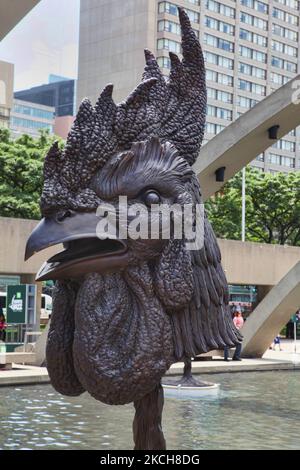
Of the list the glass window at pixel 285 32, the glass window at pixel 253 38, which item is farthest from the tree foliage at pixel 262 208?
the glass window at pixel 285 32

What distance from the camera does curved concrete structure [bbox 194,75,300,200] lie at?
54.6 feet

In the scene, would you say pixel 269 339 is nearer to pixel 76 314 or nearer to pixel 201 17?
pixel 76 314

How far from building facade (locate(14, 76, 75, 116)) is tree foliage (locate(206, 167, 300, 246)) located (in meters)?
118

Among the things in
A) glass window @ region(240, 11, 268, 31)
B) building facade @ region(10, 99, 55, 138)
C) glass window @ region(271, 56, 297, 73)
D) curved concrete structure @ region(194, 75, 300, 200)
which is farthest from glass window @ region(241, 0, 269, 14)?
curved concrete structure @ region(194, 75, 300, 200)

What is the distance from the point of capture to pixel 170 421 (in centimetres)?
1043

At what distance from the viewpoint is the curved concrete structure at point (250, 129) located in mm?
16641

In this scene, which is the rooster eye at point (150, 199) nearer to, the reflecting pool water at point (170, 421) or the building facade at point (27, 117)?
the reflecting pool water at point (170, 421)

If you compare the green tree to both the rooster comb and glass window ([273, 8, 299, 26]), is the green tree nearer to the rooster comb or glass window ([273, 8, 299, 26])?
the rooster comb

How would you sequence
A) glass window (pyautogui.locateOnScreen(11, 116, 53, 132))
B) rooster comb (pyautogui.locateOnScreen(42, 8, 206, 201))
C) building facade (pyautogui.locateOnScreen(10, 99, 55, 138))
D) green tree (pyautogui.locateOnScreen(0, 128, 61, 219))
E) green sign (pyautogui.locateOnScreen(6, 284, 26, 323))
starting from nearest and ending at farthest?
rooster comb (pyautogui.locateOnScreen(42, 8, 206, 201))
green sign (pyautogui.locateOnScreen(6, 284, 26, 323))
green tree (pyautogui.locateOnScreen(0, 128, 61, 219))
building facade (pyautogui.locateOnScreen(10, 99, 55, 138))
glass window (pyautogui.locateOnScreen(11, 116, 53, 132))

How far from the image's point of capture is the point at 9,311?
19.1m

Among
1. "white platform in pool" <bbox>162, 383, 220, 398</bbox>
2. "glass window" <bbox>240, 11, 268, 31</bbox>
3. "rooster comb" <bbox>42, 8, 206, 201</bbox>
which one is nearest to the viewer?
"rooster comb" <bbox>42, 8, 206, 201</bbox>

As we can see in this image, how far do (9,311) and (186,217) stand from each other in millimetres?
15028

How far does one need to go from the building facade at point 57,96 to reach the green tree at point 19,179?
126242mm

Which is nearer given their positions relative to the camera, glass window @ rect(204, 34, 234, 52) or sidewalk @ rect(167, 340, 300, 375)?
sidewalk @ rect(167, 340, 300, 375)
